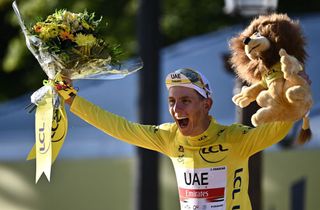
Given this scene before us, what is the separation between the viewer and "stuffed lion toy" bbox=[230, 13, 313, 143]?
4863 millimetres

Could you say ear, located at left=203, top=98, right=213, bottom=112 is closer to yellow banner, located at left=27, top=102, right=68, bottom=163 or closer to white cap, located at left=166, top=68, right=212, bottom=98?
white cap, located at left=166, top=68, right=212, bottom=98

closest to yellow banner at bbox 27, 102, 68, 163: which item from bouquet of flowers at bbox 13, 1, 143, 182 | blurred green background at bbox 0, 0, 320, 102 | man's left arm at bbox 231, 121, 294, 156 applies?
bouquet of flowers at bbox 13, 1, 143, 182

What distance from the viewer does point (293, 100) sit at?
4.83 m

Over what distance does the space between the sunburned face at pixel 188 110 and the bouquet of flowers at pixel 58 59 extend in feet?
1.60

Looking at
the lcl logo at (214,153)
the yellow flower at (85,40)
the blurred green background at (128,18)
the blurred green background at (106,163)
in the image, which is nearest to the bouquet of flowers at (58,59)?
the yellow flower at (85,40)

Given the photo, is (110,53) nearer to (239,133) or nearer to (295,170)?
(239,133)

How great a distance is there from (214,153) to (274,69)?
552mm

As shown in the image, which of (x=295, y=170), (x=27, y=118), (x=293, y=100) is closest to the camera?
(x=293, y=100)

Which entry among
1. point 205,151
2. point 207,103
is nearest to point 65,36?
point 207,103

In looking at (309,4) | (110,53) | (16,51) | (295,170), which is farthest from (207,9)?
(110,53)

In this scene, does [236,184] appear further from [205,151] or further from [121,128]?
[121,128]

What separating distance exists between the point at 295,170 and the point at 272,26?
5.26m

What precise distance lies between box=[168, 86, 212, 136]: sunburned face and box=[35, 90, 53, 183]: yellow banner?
670 mm

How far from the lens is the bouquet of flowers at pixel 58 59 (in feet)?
17.7
